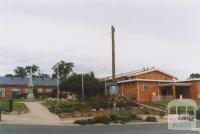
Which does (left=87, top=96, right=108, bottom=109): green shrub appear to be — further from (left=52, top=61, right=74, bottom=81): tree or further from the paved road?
(left=52, top=61, right=74, bottom=81): tree

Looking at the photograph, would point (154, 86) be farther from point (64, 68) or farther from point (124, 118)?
point (64, 68)

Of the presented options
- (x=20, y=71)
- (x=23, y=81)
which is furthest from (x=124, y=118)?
(x=20, y=71)

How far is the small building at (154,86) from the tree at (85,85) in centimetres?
693

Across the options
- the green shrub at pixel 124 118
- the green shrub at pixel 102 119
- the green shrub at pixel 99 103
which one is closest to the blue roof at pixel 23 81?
the green shrub at pixel 99 103

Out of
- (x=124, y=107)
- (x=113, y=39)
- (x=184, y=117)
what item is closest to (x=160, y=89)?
(x=124, y=107)

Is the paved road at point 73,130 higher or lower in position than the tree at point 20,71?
lower

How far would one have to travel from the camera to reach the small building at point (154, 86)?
7488 centimetres

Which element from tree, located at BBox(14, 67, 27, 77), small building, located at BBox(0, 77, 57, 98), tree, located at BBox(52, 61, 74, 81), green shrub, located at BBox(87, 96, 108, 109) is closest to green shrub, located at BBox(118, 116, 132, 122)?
green shrub, located at BBox(87, 96, 108, 109)

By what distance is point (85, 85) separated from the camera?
6769 cm

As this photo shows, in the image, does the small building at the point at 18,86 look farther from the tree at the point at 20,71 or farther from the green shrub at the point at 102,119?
the green shrub at the point at 102,119

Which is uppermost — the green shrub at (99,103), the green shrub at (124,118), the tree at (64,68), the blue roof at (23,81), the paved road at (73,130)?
the tree at (64,68)

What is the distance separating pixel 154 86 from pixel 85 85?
14.9 metres

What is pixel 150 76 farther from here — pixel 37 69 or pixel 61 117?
pixel 37 69

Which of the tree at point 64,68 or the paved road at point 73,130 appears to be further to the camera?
the tree at point 64,68
